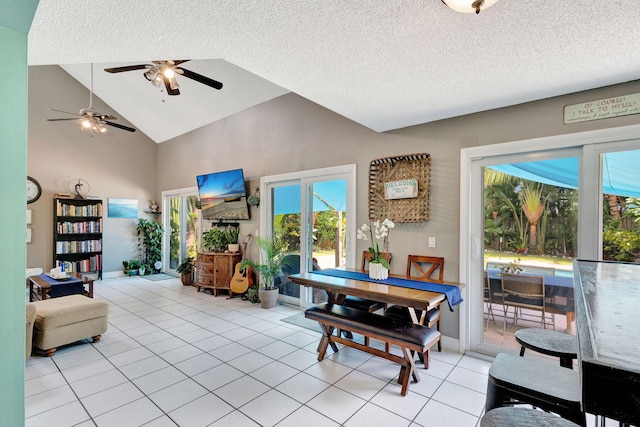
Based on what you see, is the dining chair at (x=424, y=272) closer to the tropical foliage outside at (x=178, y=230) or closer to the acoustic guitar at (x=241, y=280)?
the acoustic guitar at (x=241, y=280)

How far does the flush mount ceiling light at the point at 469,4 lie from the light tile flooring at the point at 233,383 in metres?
2.46

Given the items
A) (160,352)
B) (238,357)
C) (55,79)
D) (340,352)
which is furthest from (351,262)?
(55,79)

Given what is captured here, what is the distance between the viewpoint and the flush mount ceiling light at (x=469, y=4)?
54.1 inches

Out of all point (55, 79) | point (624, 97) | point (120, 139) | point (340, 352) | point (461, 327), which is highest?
point (55, 79)

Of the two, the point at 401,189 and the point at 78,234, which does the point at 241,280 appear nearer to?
the point at 401,189

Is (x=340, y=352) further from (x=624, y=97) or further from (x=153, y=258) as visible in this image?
(x=153, y=258)

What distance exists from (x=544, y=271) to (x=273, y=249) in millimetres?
3383

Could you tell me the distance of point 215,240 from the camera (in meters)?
5.55

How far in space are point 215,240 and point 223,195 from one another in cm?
86

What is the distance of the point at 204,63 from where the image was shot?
4.34m

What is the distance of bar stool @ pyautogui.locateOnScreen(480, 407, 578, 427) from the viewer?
1027 millimetres

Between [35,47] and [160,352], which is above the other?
[35,47]

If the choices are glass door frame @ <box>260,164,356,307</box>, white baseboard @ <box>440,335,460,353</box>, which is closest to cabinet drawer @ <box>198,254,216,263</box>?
glass door frame @ <box>260,164,356,307</box>

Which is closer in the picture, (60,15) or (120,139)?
(60,15)
